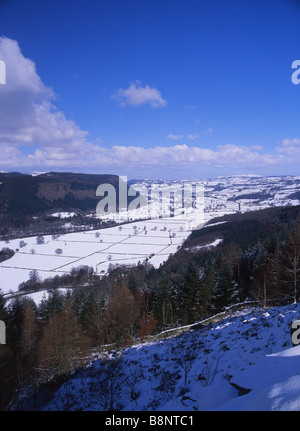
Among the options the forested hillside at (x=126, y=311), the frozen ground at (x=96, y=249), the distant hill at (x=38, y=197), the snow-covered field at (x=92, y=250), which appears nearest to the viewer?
the forested hillside at (x=126, y=311)

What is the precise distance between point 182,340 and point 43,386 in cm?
667

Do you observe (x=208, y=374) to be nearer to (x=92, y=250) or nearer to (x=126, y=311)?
(x=126, y=311)

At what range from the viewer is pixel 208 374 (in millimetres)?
6773

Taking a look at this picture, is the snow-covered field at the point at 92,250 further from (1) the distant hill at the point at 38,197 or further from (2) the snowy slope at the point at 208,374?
(1) the distant hill at the point at 38,197

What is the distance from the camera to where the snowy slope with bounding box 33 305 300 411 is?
14.3 feet

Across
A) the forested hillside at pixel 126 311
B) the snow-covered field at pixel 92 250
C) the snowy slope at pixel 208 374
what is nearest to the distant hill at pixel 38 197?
the snow-covered field at pixel 92 250

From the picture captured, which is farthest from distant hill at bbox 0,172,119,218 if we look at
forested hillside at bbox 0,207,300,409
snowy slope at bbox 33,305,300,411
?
snowy slope at bbox 33,305,300,411

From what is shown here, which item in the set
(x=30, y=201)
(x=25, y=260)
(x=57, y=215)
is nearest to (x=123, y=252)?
(x=25, y=260)

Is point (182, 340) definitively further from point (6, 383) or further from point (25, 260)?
point (25, 260)

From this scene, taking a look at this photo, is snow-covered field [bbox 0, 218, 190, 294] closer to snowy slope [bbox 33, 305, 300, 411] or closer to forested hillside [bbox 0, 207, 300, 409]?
forested hillside [bbox 0, 207, 300, 409]

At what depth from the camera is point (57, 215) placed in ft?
500

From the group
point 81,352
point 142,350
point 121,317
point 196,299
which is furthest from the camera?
point 196,299

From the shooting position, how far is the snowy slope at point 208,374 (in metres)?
4.37
